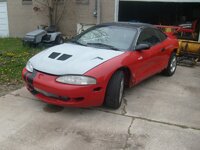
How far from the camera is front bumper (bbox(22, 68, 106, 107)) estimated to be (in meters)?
4.01

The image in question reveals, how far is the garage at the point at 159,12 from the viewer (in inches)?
565

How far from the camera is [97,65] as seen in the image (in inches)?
168

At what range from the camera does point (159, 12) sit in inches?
618

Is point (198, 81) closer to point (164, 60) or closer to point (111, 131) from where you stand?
point (164, 60)

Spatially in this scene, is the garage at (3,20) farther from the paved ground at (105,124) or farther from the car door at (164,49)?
the car door at (164,49)

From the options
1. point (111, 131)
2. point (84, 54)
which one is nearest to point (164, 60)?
point (84, 54)

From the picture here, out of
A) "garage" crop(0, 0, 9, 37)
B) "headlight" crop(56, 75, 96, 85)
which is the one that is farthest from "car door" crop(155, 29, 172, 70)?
"garage" crop(0, 0, 9, 37)

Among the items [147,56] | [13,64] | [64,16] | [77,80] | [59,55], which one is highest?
[64,16]

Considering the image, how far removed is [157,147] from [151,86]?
2.64 m

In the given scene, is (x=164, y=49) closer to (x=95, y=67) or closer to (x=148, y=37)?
(x=148, y=37)

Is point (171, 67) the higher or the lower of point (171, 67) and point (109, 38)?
the lower

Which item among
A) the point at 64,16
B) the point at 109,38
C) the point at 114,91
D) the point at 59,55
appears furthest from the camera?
the point at 64,16

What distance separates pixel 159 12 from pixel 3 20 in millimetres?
8610

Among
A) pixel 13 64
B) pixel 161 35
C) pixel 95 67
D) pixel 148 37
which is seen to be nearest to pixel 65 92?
pixel 95 67
